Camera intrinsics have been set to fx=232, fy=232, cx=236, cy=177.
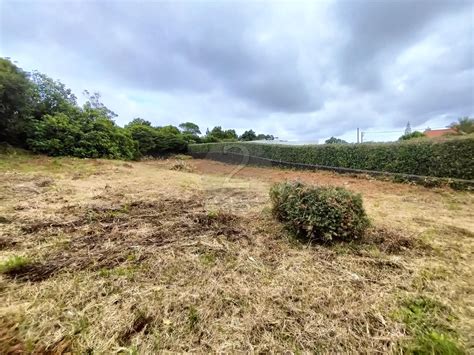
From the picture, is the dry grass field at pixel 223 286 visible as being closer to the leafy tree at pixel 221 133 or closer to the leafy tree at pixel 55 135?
the leafy tree at pixel 55 135

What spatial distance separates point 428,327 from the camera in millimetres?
1414

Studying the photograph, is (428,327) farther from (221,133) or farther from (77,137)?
(221,133)

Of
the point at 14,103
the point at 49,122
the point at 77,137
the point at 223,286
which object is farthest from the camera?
the point at 77,137

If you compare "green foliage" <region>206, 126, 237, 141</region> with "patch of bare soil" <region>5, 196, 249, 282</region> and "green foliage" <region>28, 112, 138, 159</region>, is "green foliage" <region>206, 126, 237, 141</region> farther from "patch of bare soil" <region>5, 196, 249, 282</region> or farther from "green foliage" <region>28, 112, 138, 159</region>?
"patch of bare soil" <region>5, 196, 249, 282</region>

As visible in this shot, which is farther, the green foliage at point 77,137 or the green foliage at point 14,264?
the green foliage at point 77,137

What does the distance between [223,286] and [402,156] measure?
7352 millimetres

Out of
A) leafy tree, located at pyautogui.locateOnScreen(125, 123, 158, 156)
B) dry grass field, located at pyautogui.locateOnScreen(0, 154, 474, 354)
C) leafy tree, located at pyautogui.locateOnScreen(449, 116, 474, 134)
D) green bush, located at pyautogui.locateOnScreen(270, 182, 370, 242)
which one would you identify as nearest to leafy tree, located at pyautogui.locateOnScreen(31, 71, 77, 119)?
leafy tree, located at pyautogui.locateOnScreen(125, 123, 158, 156)

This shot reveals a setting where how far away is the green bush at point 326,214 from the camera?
256cm

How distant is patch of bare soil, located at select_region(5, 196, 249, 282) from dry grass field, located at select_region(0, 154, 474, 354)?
2 centimetres

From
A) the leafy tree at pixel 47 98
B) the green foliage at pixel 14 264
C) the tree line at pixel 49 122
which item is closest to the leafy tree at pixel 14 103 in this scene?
the tree line at pixel 49 122

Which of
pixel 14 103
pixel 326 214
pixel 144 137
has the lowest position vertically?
pixel 326 214

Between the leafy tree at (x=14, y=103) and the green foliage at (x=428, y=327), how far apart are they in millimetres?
13712

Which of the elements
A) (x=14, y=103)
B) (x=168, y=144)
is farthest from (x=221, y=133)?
(x=14, y=103)

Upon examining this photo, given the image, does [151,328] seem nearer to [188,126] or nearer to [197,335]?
[197,335]
